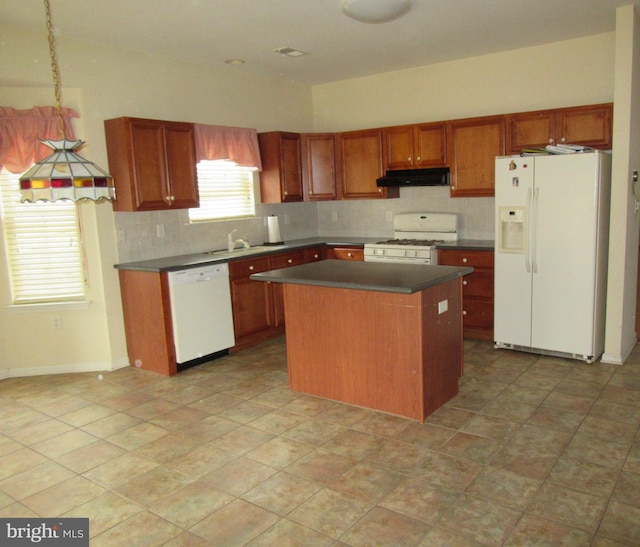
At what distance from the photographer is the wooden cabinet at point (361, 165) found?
592 cm

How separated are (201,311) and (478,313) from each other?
2.60 meters

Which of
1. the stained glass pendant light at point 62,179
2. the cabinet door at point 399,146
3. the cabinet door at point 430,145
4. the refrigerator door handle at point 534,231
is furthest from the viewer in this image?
the cabinet door at point 399,146

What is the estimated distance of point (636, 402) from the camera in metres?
3.59

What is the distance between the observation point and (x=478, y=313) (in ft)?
16.7

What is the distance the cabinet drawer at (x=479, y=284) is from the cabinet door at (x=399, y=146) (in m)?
1.43

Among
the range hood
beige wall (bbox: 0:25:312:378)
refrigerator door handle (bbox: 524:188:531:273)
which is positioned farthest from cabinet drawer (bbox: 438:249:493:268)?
beige wall (bbox: 0:25:312:378)

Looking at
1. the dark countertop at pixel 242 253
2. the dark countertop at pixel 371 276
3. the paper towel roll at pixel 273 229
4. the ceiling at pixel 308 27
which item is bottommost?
the dark countertop at pixel 371 276

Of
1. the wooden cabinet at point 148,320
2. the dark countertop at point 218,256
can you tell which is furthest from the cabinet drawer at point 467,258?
the wooden cabinet at point 148,320

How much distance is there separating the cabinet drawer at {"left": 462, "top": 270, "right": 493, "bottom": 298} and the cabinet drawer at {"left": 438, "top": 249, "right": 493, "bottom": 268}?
0.25 feet

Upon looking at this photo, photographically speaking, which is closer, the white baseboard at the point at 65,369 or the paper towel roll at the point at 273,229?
the white baseboard at the point at 65,369

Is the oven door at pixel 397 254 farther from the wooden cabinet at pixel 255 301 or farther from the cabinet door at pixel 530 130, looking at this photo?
the cabinet door at pixel 530 130

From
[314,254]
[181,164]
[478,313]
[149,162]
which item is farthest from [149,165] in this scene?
[478,313]

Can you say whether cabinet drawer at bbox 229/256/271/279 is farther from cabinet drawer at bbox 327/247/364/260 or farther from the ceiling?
the ceiling

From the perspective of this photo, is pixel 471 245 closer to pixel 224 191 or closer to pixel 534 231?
pixel 534 231
